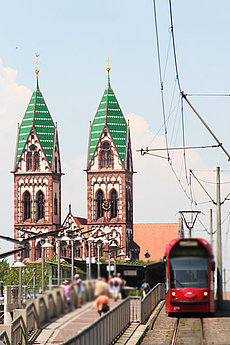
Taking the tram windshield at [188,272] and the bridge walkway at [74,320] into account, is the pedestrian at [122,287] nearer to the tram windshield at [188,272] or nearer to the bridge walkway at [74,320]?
the bridge walkway at [74,320]

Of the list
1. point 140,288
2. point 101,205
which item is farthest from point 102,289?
point 101,205

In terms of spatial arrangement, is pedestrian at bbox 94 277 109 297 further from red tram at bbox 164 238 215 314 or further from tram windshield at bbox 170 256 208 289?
tram windshield at bbox 170 256 208 289

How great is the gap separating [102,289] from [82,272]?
36 cm

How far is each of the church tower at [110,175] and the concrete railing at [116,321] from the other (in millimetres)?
121394

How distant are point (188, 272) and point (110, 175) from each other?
173478 mm

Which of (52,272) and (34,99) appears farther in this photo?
(34,99)

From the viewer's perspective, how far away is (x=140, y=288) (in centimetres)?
986

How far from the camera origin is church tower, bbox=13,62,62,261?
18312cm

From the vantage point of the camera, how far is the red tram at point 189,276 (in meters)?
11.3

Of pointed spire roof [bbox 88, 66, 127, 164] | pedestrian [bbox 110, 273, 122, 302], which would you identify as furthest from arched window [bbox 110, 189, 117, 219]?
pedestrian [bbox 110, 273, 122, 302]

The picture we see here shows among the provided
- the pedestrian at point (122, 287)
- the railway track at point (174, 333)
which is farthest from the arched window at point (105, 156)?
the pedestrian at point (122, 287)

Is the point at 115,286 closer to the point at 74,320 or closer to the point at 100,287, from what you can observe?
the point at 100,287

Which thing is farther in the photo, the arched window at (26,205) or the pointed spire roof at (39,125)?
the pointed spire roof at (39,125)

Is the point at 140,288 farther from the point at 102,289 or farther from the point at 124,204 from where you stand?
the point at 124,204
